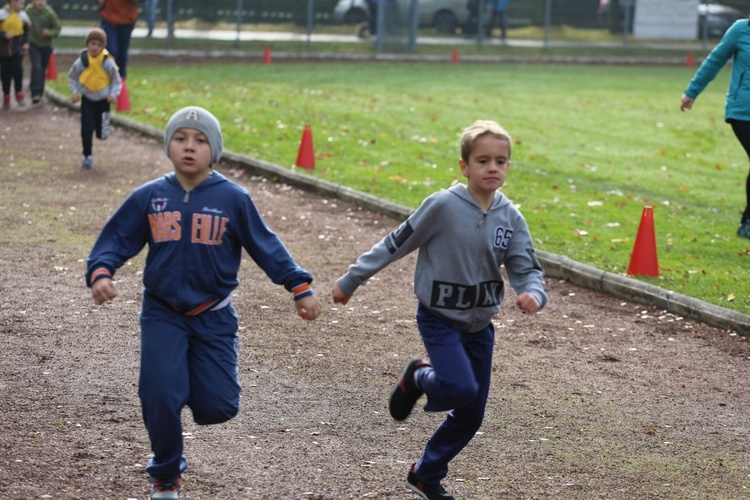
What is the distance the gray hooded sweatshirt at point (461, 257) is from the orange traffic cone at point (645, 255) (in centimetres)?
468

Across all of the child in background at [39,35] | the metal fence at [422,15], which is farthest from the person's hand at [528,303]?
the metal fence at [422,15]

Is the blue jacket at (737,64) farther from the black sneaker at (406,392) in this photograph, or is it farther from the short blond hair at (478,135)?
the black sneaker at (406,392)

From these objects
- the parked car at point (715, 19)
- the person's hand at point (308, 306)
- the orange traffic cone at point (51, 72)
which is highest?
the parked car at point (715, 19)

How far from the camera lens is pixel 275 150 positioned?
604 inches

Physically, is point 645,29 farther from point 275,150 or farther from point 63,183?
point 63,183

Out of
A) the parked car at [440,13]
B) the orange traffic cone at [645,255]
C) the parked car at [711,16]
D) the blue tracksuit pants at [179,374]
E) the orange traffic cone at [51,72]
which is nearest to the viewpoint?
the blue tracksuit pants at [179,374]

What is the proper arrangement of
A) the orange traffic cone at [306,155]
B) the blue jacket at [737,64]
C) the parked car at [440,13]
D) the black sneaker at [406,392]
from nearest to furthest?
the black sneaker at [406,392]
the blue jacket at [737,64]
the orange traffic cone at [306,155]
the parked car at [440,13]

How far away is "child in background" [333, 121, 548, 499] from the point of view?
200 inches

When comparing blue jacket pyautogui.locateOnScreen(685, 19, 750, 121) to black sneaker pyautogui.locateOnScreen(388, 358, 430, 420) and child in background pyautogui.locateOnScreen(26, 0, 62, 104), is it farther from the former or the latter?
child in background pyautogui.locateOnScreen(26, 0, 62, 104)

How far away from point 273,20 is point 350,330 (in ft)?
83.9

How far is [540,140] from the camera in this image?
57.6 feet

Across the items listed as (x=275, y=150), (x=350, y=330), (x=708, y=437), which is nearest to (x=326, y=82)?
(x=275, y=150)

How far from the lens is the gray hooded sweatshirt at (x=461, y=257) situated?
5090 mm

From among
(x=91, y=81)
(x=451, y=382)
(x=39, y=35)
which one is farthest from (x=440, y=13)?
(x=451, y=382)
